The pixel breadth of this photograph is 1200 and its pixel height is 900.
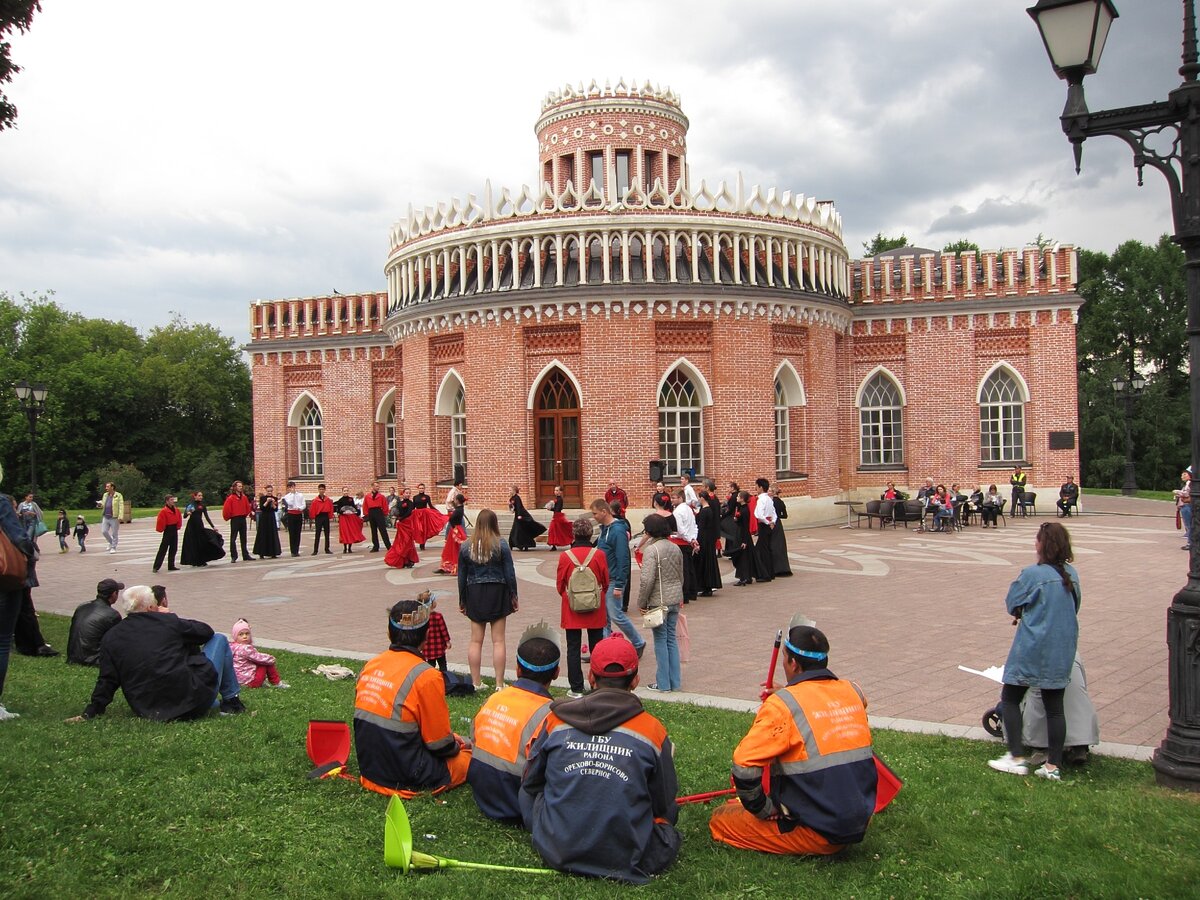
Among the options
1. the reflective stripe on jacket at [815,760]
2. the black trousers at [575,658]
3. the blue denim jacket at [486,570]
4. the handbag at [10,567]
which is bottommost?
the black trousers at [575,658]

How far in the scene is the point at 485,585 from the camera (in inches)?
333

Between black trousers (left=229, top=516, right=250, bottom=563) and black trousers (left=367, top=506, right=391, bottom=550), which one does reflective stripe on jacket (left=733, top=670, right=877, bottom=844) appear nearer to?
black trousers (left=367, top=506, right=391, bottom=550)

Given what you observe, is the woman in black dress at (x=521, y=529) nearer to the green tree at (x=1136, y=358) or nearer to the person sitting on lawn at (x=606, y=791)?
the person sitting on lawn at (x=606, y=791)

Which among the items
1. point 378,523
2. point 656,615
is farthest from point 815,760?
point 378,523

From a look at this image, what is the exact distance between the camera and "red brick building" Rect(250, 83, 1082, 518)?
22.6m

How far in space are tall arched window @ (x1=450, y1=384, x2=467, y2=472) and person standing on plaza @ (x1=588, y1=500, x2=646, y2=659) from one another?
1597 cm

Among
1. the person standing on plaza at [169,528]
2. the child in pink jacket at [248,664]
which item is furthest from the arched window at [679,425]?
the child in pink jacket at [248,664]

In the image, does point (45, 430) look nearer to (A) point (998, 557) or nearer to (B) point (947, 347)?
(B) point (947, 347)

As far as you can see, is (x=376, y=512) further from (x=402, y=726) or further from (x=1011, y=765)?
(x=1011, y=765)

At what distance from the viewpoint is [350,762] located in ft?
19.9

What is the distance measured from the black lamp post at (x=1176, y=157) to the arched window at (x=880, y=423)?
2292 cm

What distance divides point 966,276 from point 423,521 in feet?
57.7

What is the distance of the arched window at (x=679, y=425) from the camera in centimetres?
2316

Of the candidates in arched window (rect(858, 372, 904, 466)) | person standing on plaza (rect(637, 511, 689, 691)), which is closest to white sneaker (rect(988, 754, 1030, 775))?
person standing on plaza (rect(637, 511, 689, 691))
